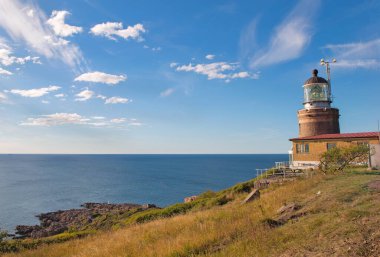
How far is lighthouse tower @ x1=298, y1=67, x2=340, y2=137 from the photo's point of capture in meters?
36.3

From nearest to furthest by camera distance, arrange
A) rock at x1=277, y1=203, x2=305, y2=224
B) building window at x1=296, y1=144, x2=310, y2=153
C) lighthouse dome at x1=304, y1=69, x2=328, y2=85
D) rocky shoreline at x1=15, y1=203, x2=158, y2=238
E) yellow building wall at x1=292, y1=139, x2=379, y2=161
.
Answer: rock at x1=277, y1=203, x2=305, y2=224 < yellow building wall at x1=292, y1=139, x2=379, y2=161 < building window at x1=296, y1=144, x2=310, y2=153 < lighthouse dome at x1=304, y1=69, x2=328, y2=85 < rocky shoreline at x1=15, y1=203, x2=158, y2=238

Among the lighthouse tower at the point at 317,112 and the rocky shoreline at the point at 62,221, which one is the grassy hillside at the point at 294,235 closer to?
the lighthouse tower at the point at 317,112

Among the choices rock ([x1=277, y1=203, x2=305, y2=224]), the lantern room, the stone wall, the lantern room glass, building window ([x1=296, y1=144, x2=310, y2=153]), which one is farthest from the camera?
the lantern room glass

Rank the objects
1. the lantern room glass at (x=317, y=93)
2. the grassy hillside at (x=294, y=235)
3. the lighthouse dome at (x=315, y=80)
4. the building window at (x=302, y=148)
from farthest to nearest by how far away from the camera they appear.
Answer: the lighthouse dome at (x=315, y=80), the lantern room glass at (x=317, y=93), the building window at (x=302, y=148), the grassy hillside at (x=294, y=235)

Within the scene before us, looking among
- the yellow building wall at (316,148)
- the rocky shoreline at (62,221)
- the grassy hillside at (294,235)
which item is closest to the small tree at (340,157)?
the yellow building wall at (316,148)

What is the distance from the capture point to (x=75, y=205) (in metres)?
65.2

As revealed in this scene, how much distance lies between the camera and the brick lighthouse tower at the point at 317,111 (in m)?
36.3

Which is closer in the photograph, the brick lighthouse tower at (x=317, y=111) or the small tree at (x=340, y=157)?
the small tree at (x=340, y=157)

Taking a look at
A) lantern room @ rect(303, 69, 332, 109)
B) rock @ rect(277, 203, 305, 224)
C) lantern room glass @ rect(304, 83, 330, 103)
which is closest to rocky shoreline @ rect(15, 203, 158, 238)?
lantern room @ rect(303, 69, 332, 109)

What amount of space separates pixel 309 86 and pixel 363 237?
110 ft

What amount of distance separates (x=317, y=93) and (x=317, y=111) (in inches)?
85.7

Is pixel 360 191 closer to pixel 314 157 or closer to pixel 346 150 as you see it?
pixel 346 150

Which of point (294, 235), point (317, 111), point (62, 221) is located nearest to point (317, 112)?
point (317, 111)

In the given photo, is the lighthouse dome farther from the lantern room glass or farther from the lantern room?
the lantern room glass
